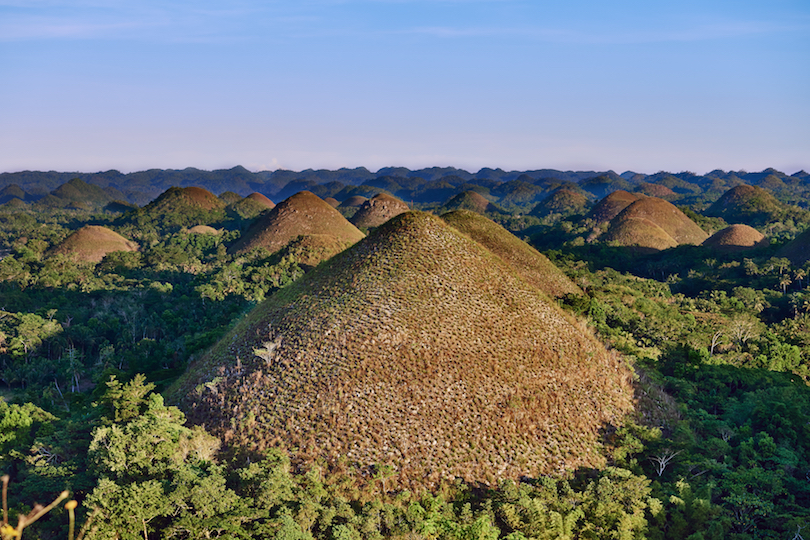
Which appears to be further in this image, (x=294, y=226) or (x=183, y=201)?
(x=183, y=201)

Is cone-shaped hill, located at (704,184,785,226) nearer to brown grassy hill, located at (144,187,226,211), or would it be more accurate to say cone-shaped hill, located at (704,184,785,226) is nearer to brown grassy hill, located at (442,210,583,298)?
brown grassy hill, located at (442,210,583,298)

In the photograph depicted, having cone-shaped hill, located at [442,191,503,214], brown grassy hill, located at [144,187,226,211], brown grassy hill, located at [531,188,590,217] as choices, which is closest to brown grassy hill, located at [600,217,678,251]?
cone-shaped hill, located at [442,191,503,214]

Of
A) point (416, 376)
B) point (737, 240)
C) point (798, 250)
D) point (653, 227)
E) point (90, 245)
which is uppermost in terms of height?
point (653, 227)

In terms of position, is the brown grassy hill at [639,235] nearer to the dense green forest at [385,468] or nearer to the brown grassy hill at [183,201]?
the dense green forest at [385,468]

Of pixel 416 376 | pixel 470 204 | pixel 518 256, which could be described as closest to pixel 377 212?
pixel 470 204

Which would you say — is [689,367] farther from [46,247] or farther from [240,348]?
[46,247]

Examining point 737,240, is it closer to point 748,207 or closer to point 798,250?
point 798,250
